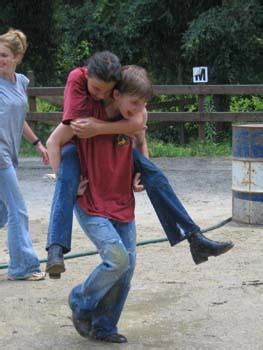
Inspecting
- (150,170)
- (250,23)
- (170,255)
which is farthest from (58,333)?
(250,23)

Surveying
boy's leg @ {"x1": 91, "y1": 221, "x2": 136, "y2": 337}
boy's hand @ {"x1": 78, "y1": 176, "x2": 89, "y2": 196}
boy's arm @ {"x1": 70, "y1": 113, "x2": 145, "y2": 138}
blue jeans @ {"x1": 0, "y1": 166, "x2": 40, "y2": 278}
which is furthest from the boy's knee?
blue jeans @ {"x1": 0, "y1": 166, "x2": 40, "y2": 278}

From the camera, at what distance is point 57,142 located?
3932mm

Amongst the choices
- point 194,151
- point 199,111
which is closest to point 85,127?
point 194,151

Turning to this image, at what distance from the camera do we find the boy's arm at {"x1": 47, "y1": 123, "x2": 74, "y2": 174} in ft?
12.8

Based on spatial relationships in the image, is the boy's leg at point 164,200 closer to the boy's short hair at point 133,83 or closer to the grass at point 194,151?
the boy's short hair at point 133,83

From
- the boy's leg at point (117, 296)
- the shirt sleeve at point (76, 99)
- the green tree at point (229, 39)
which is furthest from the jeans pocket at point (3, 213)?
the green tree at point (229, 39)

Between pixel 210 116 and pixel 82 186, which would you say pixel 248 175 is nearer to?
pixel 82 186

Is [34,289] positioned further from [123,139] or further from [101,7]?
[101,7]

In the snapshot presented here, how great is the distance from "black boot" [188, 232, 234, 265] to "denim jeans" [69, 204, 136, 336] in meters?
0.32

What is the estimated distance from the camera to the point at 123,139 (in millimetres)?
3963

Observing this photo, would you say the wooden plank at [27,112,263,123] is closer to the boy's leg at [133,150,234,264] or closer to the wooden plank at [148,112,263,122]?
the wooden plank at [148,112,263,122]

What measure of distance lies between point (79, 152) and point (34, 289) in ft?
5.44

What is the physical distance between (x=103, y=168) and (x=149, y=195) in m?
0.34

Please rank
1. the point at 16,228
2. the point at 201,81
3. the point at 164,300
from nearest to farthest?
the point at 164,300, the point at 16,228, the point at 201,81
